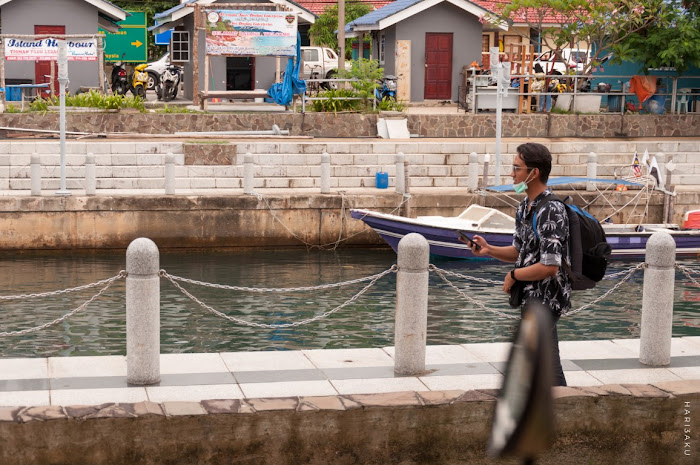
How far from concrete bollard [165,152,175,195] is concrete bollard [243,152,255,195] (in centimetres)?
142

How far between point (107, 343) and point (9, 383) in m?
5.45

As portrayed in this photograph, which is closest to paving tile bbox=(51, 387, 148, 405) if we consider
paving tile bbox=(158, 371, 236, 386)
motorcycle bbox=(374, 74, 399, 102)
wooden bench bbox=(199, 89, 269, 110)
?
paving tile bbox=(158, 371, 236, 386)

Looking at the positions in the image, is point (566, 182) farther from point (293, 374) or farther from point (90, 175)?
point (293, 374)

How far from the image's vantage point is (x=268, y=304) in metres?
16.1

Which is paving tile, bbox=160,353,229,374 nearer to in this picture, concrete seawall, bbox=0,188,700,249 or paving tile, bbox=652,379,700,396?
paving tile, bbox=652,379,700,396

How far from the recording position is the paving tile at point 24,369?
809cm

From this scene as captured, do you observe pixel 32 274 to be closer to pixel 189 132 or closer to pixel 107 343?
pixel 107 343

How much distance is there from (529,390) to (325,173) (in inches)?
727

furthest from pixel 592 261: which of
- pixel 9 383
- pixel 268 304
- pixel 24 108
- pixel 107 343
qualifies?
pixel 24 108

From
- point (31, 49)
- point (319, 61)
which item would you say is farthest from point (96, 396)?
point (319, 61)

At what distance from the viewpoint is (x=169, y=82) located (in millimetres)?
36844

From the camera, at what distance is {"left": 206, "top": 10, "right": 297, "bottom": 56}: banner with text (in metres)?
27.9

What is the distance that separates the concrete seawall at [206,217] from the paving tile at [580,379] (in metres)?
12.9

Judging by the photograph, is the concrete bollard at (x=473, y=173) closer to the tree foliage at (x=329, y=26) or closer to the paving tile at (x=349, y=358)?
the paving tile at (x=349, y=358)
